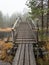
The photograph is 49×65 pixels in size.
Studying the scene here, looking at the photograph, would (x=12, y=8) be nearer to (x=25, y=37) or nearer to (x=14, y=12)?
(x=14, y=12)

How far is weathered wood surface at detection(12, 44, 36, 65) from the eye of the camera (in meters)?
9.14

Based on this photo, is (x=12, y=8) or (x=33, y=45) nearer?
(x=33, y=45)

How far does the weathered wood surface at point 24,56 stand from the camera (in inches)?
360

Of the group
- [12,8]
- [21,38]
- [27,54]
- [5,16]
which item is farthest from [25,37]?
[12,8]

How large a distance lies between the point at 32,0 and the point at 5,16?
69.4ft

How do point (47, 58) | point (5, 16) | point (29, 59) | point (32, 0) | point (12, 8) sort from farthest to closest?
point (12, 8)
point (5, 16)
point (32, 0)
point (47, 58)
point (29, 59)

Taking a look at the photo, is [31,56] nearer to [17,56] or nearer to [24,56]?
[24,56]

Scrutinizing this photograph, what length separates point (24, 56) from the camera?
10.2 m

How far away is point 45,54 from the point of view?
36.5 ft

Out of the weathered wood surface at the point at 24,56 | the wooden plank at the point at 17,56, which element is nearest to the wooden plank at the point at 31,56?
the weathered wood surface at the point at 24,56

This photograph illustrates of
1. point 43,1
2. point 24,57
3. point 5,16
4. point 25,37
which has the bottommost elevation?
point 5,16

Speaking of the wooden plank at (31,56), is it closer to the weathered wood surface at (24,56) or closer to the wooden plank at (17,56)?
the weathered wood surface at (24,56)

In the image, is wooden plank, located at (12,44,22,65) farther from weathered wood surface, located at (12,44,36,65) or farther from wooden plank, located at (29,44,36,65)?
wooden plank, located at (29,44,36,65)

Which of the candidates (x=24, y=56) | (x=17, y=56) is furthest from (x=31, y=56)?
(x=17, y=56)
